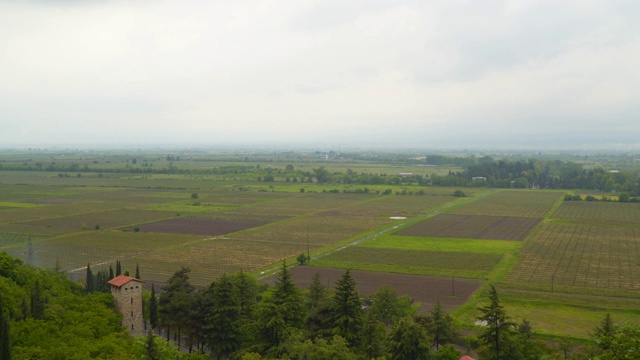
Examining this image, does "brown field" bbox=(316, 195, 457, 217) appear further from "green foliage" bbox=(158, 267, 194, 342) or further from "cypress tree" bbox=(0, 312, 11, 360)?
"cypress tree" bbox=(0, 312, 11, 360)

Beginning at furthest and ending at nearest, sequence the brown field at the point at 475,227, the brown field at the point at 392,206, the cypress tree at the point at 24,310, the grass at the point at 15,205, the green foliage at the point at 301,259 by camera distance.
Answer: the grass at the point at 15,205 → the brown field at the point at 392,206 → the brown field at the point at 475,227 → the green foliage at the point at 301,259 → the cypress tree at the point at 24,310

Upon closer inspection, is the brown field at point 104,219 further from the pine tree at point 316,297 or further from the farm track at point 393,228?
the pine tree at point 316,297

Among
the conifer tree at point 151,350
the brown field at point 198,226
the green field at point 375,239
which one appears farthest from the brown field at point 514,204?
the conifer tree at point 151,350

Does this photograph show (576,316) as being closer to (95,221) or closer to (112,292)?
(112,292)

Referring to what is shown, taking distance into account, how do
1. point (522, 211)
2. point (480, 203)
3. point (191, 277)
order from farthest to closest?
point (480, 203) → point (522, 211) → point (191, 277)

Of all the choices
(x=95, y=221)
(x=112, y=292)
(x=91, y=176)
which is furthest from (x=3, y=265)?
(x=91, y=176)

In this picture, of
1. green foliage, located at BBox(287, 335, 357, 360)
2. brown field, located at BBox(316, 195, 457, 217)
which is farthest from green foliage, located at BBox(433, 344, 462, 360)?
brown field, located at BBox(316, 195, 457, 217)
